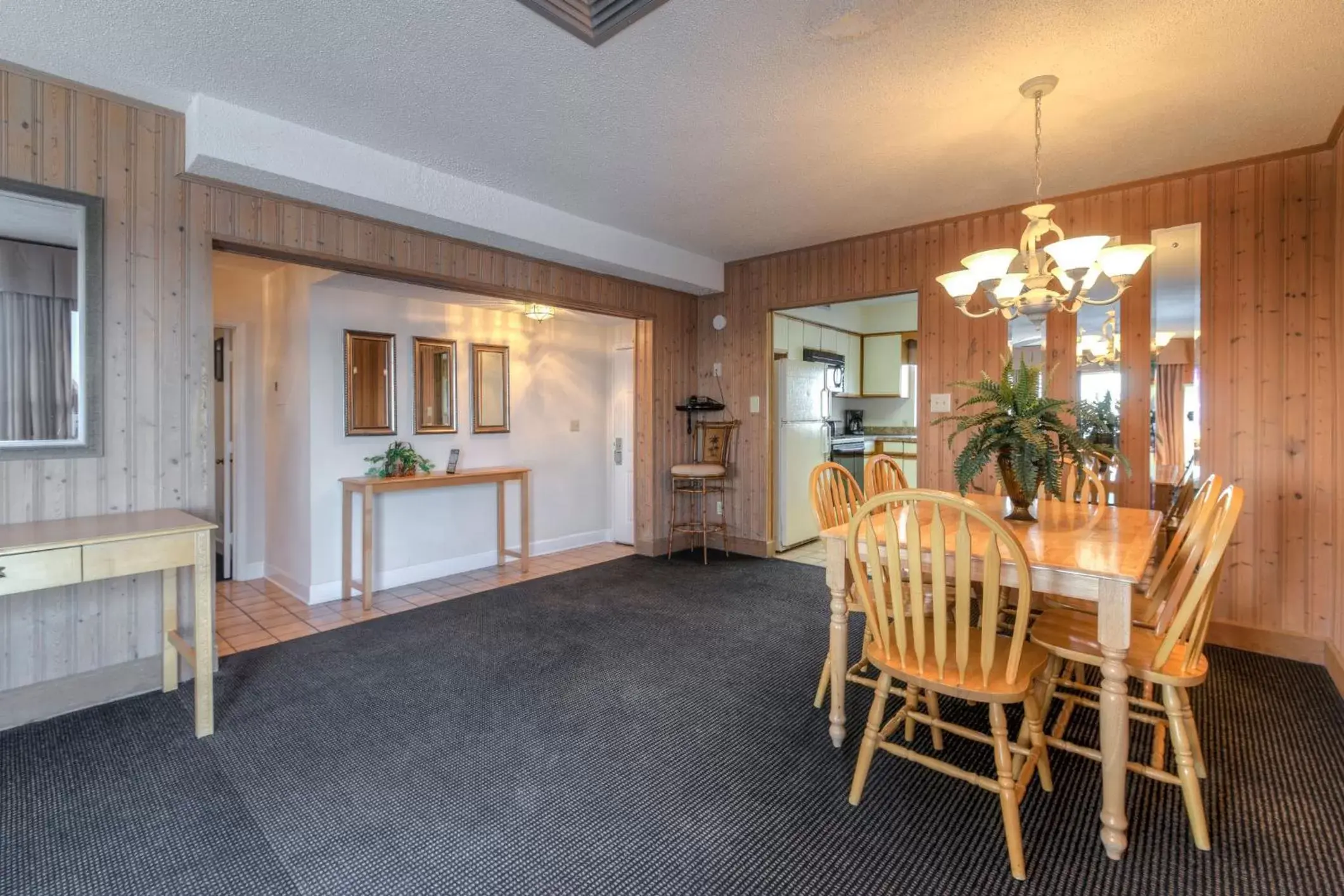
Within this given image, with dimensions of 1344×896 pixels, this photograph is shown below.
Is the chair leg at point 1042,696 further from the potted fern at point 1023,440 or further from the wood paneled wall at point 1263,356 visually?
the wood paneled wall at point 1263,356

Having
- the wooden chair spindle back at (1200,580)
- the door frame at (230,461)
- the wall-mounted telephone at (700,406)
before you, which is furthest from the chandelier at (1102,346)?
the door frame at (230,461)

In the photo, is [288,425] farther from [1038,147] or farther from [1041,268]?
[1038,147]

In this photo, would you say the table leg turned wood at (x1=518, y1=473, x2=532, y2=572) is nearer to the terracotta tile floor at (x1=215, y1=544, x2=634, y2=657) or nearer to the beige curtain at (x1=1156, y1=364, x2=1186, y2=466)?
the terracotta tile floor at (x1=215, y1=544, x2=634, y2=657)

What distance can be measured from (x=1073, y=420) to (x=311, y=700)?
418 centimetres

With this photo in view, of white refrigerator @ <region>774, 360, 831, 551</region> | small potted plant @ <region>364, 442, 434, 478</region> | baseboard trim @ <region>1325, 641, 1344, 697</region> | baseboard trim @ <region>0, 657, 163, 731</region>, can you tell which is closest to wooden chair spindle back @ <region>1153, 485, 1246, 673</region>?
baseboard trim @ <region>1325, 641, 1344, 697</region>

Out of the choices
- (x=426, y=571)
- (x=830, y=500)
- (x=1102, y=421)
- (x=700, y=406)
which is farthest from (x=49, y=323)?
(x=1102, y=421)

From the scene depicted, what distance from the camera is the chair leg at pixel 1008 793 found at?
155 centimetres

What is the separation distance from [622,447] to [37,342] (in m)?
4.10

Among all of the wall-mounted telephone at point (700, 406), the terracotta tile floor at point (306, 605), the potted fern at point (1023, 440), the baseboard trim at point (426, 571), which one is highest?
the wall-mounted telephone at point (700, 406)

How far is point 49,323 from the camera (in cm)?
244

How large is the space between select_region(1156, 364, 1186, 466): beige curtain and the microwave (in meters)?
2.77

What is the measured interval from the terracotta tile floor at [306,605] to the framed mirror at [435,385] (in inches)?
46.3

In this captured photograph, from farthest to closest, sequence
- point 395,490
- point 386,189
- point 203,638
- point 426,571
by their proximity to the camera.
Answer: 1. point 426,571
2. point 395,490
3. point 386,189
4. point 203,638

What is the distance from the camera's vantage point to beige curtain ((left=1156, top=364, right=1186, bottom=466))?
3.33m
